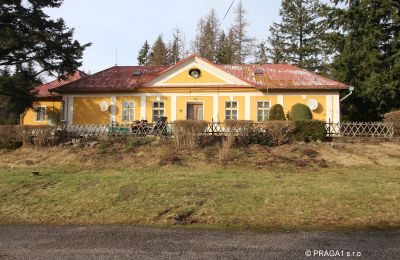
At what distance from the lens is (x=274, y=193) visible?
1003cm

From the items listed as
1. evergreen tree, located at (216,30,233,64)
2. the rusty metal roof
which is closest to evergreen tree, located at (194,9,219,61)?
evergreen tree, located at (216,30,233,64)

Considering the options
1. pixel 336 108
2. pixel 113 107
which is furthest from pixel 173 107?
pixel 336 108

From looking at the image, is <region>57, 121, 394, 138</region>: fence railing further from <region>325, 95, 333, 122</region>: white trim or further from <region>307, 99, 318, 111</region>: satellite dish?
<region>325, 95, 333, 122</region>: white trim

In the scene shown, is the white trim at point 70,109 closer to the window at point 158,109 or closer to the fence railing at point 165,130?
the window at point 158,109

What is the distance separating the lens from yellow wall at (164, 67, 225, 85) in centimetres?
2550

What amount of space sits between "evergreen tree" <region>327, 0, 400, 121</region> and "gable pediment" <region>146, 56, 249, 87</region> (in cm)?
881

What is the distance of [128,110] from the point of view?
84.7 ft

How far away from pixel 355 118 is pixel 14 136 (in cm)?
2426

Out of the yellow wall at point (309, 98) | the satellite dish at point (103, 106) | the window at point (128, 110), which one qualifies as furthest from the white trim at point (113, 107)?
the yellow wall at point (309, 98)

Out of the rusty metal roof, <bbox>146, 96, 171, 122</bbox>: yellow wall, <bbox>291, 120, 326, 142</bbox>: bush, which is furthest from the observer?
the rusty metal roof

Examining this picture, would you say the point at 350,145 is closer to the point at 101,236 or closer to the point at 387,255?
the point at 387,255

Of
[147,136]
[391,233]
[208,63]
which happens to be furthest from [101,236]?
[208,63]

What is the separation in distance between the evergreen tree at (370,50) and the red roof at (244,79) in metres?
2.80

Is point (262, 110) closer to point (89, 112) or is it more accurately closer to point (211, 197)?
point (89, 112)
